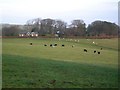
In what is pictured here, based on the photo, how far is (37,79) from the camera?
428 inches

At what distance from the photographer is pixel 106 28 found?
11181 centimetres

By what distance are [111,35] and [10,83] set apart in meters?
101

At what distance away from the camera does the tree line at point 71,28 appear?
110 meters

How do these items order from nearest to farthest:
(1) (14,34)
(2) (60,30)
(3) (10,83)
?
(3) (10,83)
(1) (14,34)
(2) (60,30)

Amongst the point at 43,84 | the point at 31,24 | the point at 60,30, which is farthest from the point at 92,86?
the point at 31,24

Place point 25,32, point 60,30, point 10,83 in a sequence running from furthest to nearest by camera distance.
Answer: point 60,30
point 25,32
point 10,83

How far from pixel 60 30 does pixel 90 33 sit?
1225cm

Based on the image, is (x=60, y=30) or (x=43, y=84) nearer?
(x=43, y=84)

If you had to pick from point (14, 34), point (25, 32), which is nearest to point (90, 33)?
point (25, 32)

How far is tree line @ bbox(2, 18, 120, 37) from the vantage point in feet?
362

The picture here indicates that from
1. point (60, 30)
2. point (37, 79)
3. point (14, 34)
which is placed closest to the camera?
point (37, 79)

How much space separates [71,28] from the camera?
386ft

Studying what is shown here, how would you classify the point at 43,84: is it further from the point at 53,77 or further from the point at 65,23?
the point at 65,23

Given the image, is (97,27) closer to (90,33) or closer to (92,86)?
(90,33)
